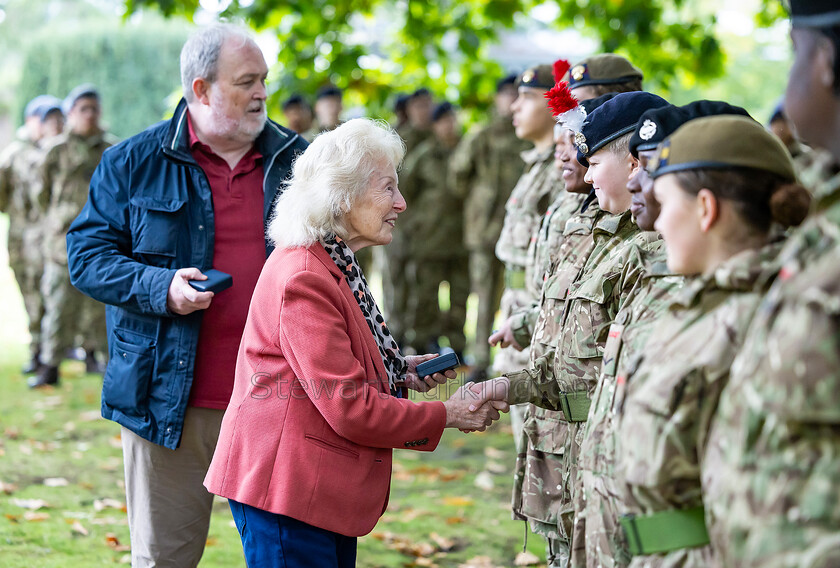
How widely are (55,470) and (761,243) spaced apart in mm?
5901

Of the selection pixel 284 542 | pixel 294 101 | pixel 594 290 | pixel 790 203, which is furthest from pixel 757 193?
pixel 294 101

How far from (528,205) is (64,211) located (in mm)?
5818

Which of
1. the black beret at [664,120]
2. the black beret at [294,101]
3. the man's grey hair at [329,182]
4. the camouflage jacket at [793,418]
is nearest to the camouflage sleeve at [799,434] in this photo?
the camouflage jacket at [793,418]

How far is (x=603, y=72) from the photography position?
14.8 ft

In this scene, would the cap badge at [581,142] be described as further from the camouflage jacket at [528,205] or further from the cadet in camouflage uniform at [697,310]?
the camouflage jacket at [528,205]

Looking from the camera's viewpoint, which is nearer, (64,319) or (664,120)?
(664,120)

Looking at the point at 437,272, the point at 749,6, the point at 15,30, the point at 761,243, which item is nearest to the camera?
the point at 761,243

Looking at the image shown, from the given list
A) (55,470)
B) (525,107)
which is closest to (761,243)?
(525,107)

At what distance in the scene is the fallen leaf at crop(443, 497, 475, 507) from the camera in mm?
6000

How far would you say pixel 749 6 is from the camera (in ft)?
69.0

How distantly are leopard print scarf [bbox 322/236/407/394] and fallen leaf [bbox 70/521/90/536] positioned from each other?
10.0 feet

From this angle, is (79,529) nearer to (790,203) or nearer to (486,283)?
(790,203)

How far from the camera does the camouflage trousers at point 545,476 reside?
138 inches

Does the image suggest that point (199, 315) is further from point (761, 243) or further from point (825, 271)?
point (825, 271)
